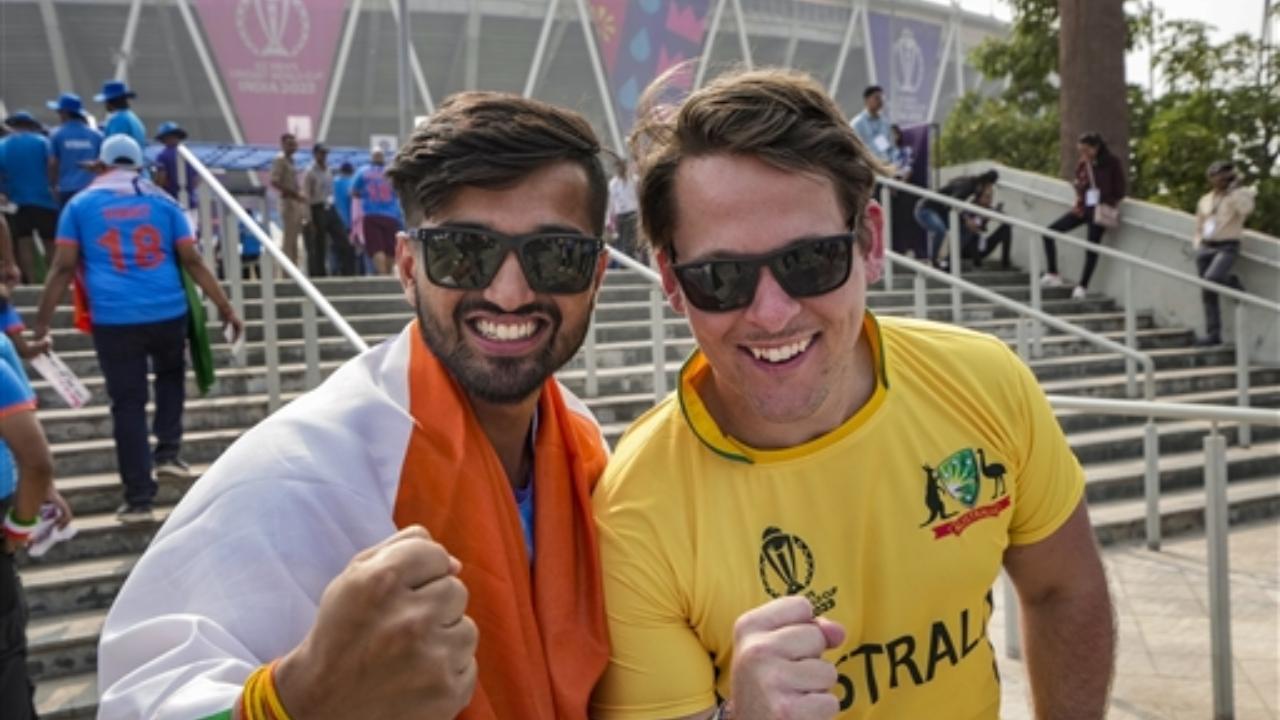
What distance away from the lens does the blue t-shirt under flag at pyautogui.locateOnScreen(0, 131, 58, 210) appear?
30.4ft

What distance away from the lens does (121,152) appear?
5773 mm

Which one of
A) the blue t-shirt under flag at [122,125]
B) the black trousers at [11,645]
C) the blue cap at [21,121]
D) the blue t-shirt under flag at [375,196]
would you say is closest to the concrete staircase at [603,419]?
the black trousers at [11,645]

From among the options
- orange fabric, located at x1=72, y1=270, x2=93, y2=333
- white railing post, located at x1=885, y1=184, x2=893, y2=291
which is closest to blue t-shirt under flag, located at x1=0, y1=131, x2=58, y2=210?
orange fabric, located at x1=72, y1=270, x2=93, y2=333

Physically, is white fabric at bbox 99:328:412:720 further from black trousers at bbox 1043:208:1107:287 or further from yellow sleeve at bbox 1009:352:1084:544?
black trousers at bbox 1043:208:1107:287

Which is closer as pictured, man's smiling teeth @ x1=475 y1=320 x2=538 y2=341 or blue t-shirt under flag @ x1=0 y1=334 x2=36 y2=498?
man's smiling teeth @ x1=475 y1=320 x2=538 y2=341

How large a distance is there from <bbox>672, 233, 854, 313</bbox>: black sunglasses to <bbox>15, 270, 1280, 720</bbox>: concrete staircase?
3649 mm

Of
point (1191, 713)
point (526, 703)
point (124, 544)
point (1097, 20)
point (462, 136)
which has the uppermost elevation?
point (1097, 20)

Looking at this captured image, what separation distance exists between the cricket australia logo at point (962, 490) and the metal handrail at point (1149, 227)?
10126 mm

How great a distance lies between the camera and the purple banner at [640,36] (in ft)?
127

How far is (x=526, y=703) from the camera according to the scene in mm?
1690

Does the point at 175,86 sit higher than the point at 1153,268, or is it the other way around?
the point at 175,86

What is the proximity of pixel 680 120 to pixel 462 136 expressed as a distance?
0.41 metres

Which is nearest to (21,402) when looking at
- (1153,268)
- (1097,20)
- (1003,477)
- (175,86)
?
(1003,477)

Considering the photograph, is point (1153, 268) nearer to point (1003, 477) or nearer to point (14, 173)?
point (1003, 477)
